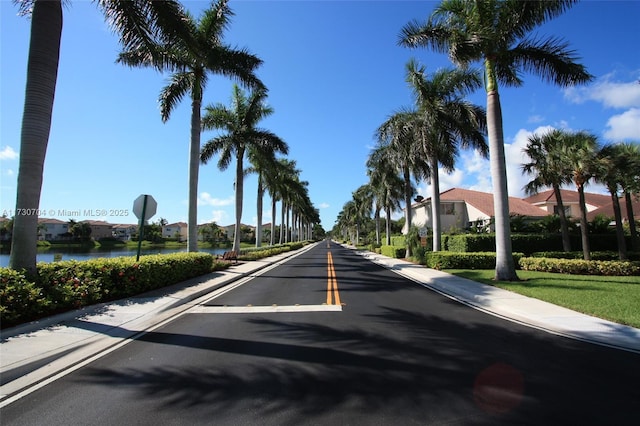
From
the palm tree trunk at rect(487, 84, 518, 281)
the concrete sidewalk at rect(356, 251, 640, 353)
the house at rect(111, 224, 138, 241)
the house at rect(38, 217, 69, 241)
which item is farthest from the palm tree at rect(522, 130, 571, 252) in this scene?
the house at rect(111, 224, 138, 241)

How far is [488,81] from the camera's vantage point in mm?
14531

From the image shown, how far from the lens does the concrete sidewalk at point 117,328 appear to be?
509 centimetres

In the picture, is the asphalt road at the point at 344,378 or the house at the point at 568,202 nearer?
the asphalt road at the point at 344,378

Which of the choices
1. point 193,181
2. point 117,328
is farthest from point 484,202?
point 117,328

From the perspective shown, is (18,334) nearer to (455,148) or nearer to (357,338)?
(357,338)

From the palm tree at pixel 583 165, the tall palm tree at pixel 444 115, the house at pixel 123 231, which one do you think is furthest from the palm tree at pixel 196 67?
the house at pixel 123 231

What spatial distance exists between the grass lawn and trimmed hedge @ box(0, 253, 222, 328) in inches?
444

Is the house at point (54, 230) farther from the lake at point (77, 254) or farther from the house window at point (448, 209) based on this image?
the house window at point (448, 209)

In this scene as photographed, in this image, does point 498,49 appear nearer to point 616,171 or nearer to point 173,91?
point 616,171

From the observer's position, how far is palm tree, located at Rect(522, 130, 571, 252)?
21247 mm

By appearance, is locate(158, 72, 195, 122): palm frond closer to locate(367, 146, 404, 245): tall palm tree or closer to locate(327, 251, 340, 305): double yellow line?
locate(327, 251, 340, 305): double yellow line

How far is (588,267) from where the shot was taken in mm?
16078

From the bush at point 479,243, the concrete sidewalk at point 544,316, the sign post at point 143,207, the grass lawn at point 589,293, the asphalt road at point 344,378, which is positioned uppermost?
the sign post at point 143,207

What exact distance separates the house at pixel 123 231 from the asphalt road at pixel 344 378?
9351 cm
